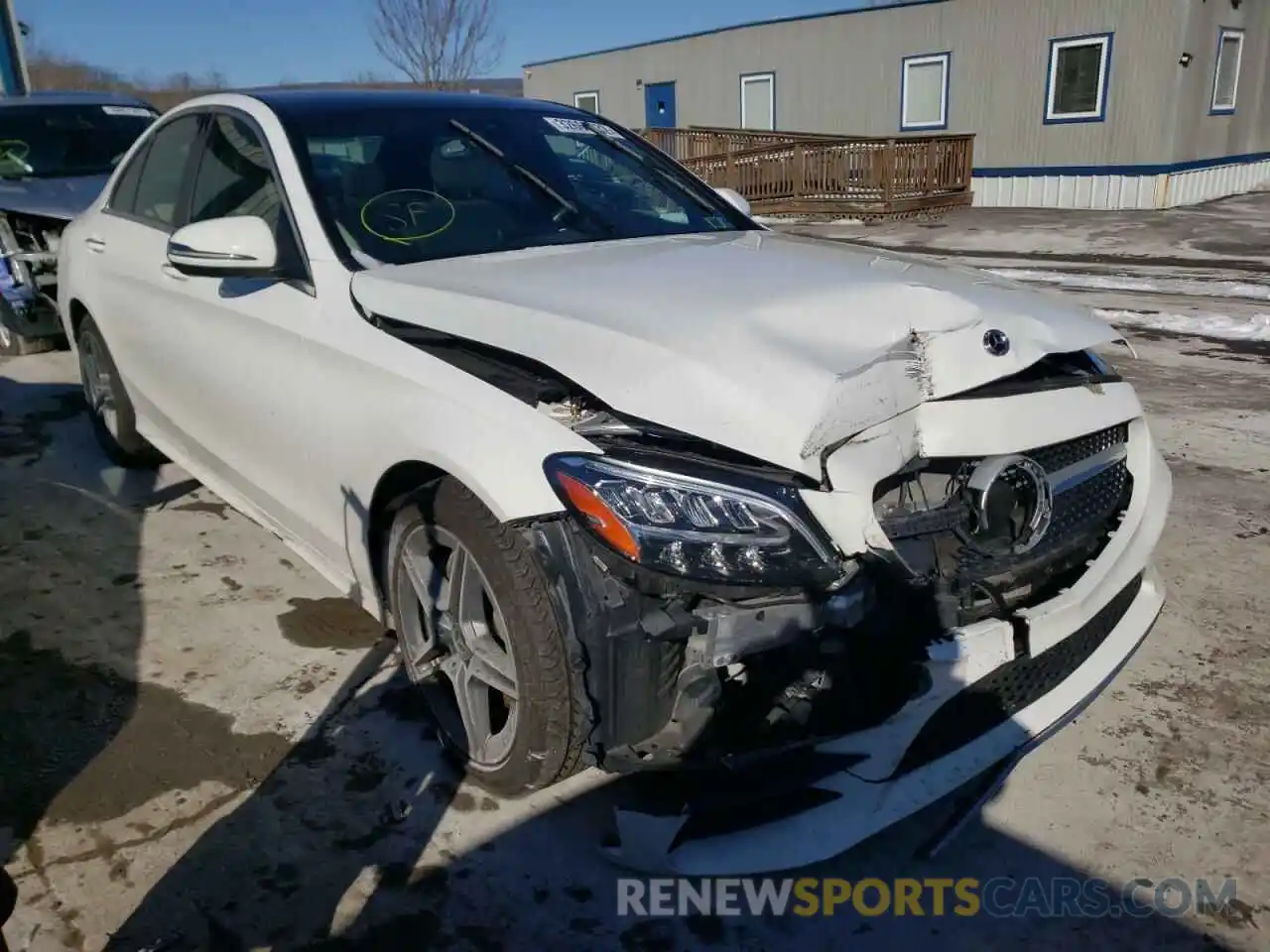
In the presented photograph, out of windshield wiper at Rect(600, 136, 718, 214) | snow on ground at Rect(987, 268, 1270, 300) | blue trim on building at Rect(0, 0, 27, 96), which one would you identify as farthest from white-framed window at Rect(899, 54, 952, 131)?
windshield wiper at Rect(600, 136, 718, 214)

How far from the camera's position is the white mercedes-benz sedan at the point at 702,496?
200 cm

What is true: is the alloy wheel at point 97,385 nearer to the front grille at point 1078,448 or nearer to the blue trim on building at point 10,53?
the front grille at point 1078,448

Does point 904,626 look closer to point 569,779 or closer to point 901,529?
point 901,529

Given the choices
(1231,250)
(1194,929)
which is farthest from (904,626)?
(1231,250)

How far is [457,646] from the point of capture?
8.29 feet

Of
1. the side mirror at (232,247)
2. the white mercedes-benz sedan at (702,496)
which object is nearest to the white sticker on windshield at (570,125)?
the white mercedes-benz sedan at (702,496)

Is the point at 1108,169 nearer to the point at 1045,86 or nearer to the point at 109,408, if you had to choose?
the point at 1045,86

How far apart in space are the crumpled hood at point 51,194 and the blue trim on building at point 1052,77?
15973 mm

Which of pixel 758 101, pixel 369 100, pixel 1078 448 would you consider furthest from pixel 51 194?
pixel 758 101

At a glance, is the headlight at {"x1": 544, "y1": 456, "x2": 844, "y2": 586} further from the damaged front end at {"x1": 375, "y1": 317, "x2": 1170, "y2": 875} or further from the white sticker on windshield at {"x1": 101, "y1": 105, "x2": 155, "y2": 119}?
the white sticker on windshield at {"x1": 101, "y1": 105, "x2": 155, "y2": 119}

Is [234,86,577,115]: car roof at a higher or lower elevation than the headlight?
higher

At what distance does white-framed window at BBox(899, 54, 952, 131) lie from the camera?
62.7 feet

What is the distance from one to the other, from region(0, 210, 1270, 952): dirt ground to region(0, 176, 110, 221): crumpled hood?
3575 millimetres

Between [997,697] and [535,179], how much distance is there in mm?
2214
